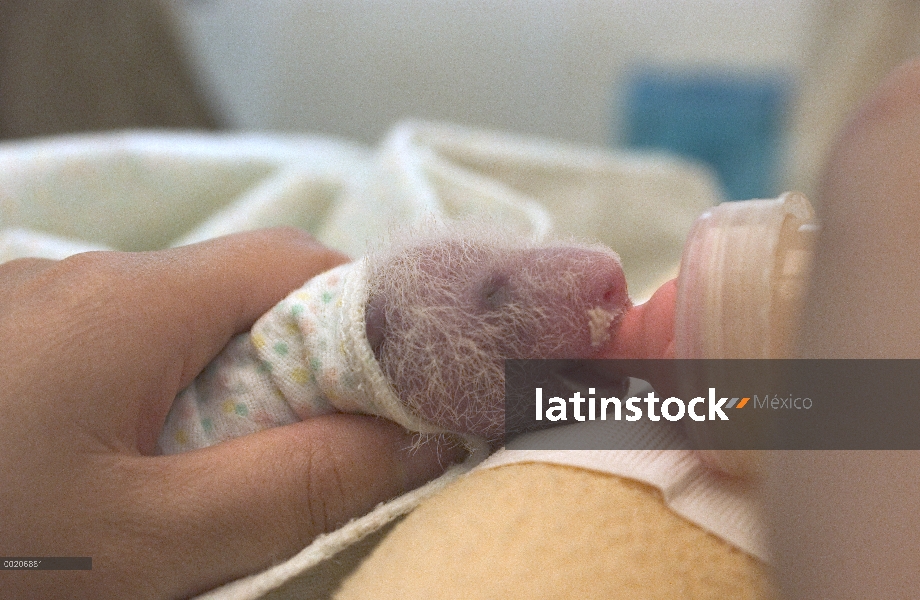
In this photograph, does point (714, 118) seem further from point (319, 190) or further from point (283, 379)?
point (283, 379)

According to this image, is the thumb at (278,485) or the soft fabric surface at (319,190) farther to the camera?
the soft fabric surface at (319,190)

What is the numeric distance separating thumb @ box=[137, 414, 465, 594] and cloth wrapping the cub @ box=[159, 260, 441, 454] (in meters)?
0.02

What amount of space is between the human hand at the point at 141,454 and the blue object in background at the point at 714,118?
1.35 meters

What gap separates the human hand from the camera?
354mm

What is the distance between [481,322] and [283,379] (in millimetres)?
122

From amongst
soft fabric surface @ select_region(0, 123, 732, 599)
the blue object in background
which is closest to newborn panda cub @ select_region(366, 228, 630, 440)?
soft fabric surface @ select_region(0, 123, 732, 599)

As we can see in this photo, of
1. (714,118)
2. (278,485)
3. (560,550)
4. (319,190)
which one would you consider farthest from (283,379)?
(714,118)

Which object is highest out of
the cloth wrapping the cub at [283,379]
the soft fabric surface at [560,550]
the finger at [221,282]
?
the finger at [221,282]

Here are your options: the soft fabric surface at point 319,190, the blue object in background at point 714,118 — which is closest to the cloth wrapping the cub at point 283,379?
the soft fabric surface at point 319,190

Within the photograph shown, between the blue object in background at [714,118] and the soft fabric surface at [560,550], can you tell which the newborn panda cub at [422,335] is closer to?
the soft fabric surface at [560,550]

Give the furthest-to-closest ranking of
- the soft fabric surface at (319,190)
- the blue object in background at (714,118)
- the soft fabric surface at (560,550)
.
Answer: the blue object in background at (714,118) < the soft fabric surface at (319,190) < the soft fabric surface at (560,550)

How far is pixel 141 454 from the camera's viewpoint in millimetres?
389

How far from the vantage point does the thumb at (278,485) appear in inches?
14.8

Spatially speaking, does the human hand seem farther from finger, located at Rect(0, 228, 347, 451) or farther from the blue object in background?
the blue object in background
